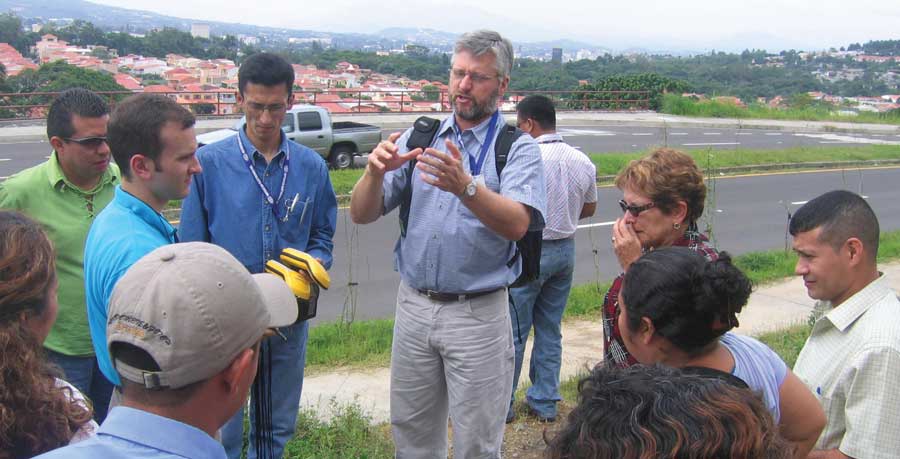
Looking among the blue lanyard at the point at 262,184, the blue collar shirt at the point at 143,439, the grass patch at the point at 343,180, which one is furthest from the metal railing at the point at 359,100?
the blue collar shirt at the point at 143,439

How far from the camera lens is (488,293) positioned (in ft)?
11.4

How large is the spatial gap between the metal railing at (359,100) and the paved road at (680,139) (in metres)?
2.16

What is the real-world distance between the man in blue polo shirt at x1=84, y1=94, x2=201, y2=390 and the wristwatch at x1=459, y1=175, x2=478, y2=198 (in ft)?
3.52

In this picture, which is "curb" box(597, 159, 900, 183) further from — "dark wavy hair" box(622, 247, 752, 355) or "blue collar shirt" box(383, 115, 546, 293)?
"dark wavy hair" box(622, 247, 752, 355)

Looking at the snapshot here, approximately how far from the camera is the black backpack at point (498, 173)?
3498 millimetres

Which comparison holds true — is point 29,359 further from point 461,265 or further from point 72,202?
point 72,202

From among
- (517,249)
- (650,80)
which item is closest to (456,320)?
(517,249)

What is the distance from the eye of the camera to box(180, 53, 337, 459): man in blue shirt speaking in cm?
352

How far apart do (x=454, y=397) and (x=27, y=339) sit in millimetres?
1926

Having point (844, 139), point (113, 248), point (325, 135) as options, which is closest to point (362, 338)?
point (113, 248)

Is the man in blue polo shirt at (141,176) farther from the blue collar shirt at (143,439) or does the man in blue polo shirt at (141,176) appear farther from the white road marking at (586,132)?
the white road marking at (586,132)

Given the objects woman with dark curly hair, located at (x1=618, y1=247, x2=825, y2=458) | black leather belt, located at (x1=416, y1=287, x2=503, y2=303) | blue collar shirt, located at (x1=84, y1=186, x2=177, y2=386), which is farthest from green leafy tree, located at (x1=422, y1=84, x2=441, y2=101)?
woman with dark curly hair, located at (x1=618, y1=247, x2=825, y2=458)

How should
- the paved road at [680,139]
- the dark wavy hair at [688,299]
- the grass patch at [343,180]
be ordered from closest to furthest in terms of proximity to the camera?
the dark wavy hair at [688,299] < the grass patch at [343,180] < the paved road at [680,139]

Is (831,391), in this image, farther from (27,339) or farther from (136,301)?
(27,339)
